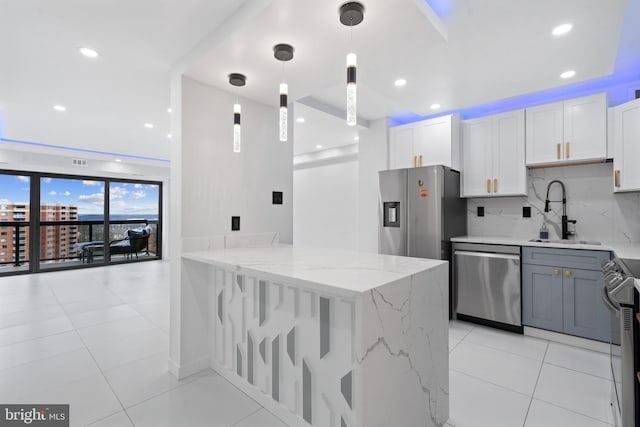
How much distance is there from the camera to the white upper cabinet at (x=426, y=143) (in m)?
3.59

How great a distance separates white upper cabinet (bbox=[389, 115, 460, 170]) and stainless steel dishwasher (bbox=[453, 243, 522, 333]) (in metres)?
1.11

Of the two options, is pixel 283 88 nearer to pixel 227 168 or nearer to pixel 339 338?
pixel 227 168

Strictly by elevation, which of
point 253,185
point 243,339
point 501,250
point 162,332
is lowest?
point 162,332

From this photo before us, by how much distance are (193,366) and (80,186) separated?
21.2ft

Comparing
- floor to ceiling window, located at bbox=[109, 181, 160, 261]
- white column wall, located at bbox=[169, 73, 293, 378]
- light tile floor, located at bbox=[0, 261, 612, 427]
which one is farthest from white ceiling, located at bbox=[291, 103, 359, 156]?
floor to ceiling window, located at bbox=[109, 181, 160, 261]

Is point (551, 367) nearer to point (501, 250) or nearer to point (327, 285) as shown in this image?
point (501, 250)

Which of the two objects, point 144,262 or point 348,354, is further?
point 144,262

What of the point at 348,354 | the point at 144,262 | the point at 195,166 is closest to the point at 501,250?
the point at 348,354

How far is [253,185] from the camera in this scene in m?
2.64

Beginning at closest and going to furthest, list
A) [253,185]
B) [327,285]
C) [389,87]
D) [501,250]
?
1. [327,285]
2. [253,185]
3. [389,87]
4. [501,250]

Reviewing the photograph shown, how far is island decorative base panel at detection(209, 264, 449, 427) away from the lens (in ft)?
3.86

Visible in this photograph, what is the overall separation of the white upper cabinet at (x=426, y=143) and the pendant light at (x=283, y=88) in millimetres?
2400

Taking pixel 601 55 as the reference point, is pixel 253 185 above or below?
below

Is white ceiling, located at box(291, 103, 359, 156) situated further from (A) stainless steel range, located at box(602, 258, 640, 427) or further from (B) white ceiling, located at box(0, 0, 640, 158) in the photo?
(A) stainless steel range, located at box(602, 258, 640, 427)
